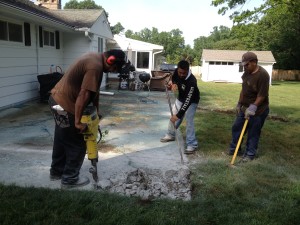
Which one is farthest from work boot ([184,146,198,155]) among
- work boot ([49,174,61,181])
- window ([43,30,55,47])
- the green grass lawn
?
window ([43,30,55,47])

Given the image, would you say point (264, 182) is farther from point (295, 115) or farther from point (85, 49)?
point (85, 49)

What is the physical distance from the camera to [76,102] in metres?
3.58

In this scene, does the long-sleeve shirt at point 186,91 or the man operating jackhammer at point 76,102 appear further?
the long-sleeve shirt at point 186,91

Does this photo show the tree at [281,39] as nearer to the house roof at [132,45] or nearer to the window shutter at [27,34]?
the house roof at [132,45]

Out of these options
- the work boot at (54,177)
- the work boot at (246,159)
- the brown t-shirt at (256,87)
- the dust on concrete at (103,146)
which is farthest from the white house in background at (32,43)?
the work boot at (246,159)

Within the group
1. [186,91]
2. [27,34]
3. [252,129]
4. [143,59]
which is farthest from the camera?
[143,59]

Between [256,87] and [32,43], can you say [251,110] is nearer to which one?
[256,87]

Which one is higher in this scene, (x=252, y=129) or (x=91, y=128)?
(x=91, y=128)

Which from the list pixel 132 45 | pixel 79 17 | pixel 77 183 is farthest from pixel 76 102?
pixel 132 45

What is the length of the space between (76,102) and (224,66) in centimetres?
2820

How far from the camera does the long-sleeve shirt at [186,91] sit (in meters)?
5.39

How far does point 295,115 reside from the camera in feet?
35.4

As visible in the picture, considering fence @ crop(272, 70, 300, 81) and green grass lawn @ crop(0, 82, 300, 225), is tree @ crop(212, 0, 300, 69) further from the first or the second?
green grass lawn @ crop(0, 82, 300, 225)

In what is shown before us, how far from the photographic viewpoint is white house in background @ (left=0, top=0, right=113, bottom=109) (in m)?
9.39
